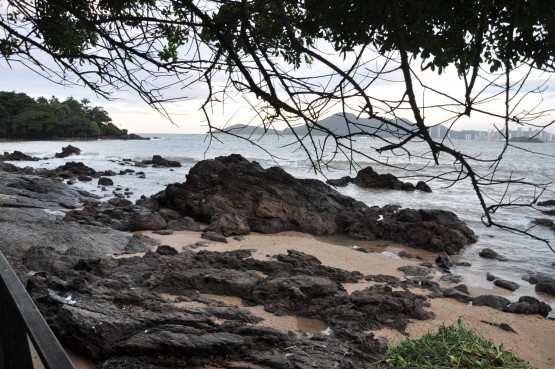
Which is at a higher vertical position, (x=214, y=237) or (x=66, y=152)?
(x=66, y=152)

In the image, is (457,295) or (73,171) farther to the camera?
(73,171)

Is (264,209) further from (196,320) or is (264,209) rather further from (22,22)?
(22,22)

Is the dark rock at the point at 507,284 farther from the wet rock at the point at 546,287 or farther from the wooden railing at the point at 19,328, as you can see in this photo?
the wooden railing at the point at 19,328

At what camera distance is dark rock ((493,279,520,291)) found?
888 cm

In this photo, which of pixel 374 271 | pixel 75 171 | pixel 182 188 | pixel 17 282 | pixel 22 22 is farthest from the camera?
pixel 75 171

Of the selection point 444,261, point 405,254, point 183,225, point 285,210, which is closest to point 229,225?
point 183,225

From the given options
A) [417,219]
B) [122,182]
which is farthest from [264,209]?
[122,182]

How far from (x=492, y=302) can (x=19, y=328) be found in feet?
24.7

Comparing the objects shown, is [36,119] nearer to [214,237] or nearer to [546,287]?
[214,237]

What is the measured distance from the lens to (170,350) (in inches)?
166

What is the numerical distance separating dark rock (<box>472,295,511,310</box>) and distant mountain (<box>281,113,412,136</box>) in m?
6.68

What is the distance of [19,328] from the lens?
4.90ft

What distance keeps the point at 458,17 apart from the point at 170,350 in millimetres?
3474

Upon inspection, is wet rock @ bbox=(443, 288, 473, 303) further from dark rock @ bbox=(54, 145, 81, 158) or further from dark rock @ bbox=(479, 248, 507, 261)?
dark rock @ bbox=(54, 145, 81, 158)
